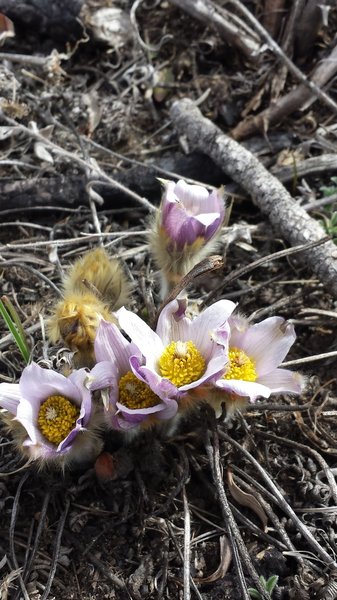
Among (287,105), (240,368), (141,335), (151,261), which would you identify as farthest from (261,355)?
(287,105)

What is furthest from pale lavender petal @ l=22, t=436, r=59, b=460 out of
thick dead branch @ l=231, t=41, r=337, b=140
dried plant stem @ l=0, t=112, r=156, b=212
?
thick dead branch @ l=231, t=41, r=337, b=140

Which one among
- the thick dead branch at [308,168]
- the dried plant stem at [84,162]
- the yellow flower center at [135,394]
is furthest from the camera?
the thick dead branch at [308,168]

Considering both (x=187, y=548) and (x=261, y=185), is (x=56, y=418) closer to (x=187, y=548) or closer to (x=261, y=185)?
(x=187, y=548)

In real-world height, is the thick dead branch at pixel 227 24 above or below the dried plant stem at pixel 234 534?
above

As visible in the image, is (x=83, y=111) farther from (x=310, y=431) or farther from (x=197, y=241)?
(x=310, y=431)

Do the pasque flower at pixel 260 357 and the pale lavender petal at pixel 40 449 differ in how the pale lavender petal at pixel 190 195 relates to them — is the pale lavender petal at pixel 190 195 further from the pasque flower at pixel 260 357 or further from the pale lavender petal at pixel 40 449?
the pale lavender petal at pixel 40 449

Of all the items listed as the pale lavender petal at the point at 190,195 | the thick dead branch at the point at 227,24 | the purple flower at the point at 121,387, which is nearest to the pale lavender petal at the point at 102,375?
the purple flower at the point at 121,387

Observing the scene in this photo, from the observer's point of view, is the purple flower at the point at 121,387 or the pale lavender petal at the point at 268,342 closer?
the purple flower at the point at 121,387

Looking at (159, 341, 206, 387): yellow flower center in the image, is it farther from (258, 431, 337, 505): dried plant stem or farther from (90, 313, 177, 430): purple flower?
(258, 431, 337, 505): dried plant stem
